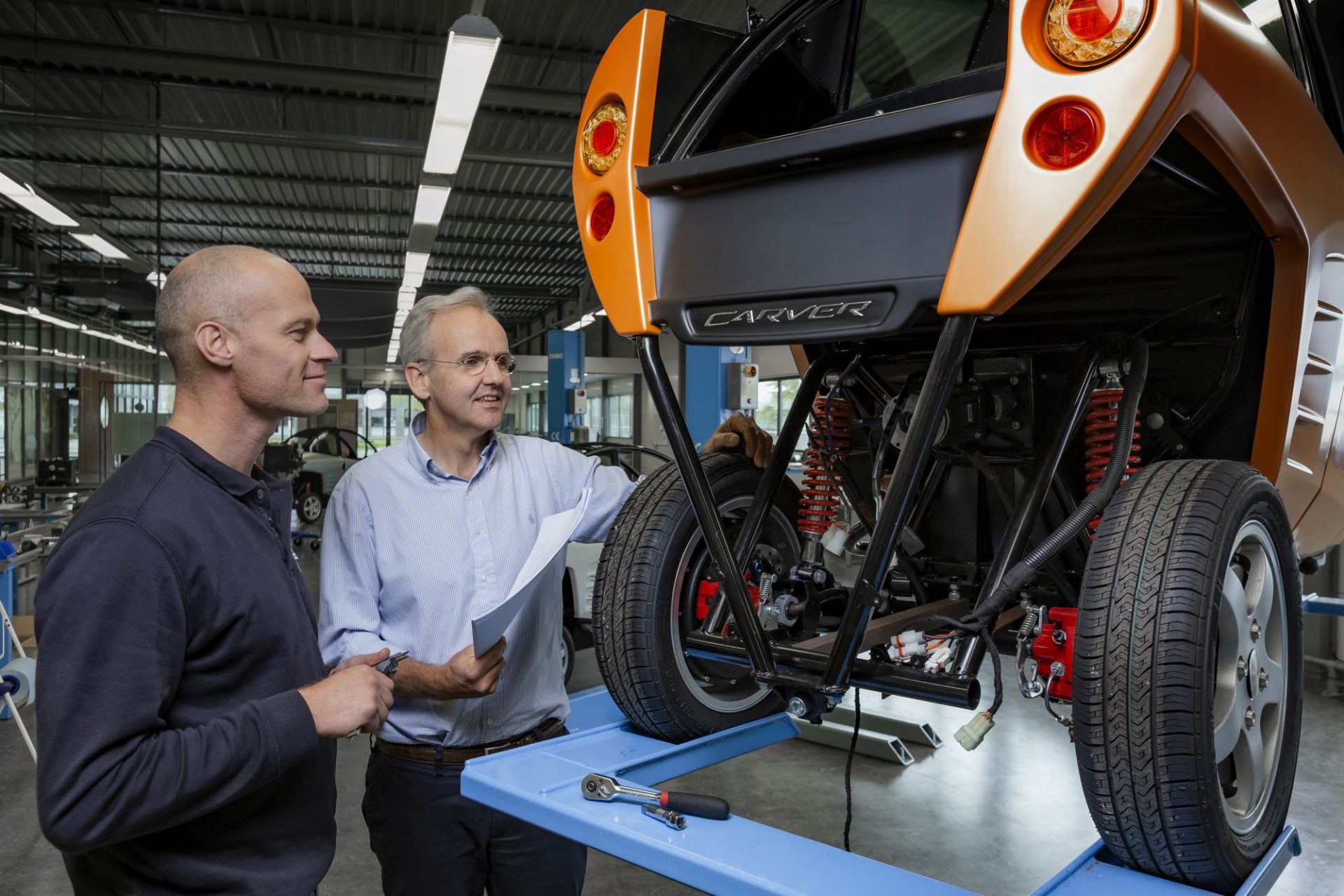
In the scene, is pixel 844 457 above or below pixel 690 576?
above

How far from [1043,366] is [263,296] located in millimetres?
1552

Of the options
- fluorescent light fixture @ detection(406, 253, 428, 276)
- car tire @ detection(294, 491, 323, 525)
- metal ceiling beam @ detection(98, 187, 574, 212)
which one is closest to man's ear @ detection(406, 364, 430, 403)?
fluorescent light fixture @ detection(406, 253, 428, 276)

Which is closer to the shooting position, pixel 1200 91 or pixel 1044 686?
pixel 1200 91

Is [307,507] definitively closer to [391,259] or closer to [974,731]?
[391,259]

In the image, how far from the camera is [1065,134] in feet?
3.81

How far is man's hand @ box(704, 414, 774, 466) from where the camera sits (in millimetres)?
2082

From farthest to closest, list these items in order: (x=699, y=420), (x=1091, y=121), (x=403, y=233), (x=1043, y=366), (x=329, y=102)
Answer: (x=403, y=233), (x=329, y=102), (x=699, y=420), (x=1043, y=366), (x=1091, y=121)

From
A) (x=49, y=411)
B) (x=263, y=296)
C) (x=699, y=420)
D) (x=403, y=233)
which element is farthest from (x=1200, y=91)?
(x=49, y=411)

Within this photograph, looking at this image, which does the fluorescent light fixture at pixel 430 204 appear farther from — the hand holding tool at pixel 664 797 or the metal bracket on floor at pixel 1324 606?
the hand holding tool at pixel 664 797

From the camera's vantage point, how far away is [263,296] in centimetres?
141

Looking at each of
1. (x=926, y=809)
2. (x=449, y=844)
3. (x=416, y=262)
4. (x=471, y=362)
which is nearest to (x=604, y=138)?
(x=471, y=362)

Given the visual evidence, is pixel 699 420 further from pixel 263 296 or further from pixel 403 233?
pixel 403 233

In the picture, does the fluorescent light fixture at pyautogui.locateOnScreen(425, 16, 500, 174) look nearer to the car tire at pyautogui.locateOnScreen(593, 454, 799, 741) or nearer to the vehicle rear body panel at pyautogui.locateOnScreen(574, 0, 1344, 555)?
the vehicle rear body panel at pyautogui.locateOnScreen(574, 0, 1344, 555)

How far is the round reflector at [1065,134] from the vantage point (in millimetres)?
1144
